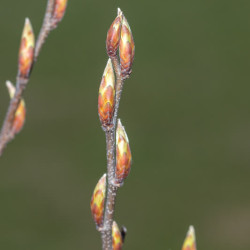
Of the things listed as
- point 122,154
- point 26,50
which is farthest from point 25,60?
point 122,154

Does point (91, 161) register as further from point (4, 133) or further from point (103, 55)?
point (4, 133)

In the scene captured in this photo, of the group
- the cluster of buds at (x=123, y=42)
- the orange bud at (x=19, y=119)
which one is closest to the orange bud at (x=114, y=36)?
the cluster of buds at (x=123, y=42)

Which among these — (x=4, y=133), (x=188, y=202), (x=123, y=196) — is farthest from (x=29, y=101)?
(x=4, y=133)

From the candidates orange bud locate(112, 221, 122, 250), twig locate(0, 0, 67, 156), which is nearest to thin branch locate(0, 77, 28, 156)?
twig locate(0, 0, 67, 156)

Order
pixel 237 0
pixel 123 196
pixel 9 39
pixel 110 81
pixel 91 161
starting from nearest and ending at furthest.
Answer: pixel 110 81
pixel 123 196
pixel 91 161
pixel 9 39
pixel 237 0

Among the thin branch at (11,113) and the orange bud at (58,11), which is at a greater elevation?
the orange bud at (58,11)

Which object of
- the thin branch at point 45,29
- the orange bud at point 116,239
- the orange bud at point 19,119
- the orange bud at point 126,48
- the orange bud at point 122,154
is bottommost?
the orange bud at point 116,239

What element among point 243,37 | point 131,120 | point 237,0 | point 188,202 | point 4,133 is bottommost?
point 188,202

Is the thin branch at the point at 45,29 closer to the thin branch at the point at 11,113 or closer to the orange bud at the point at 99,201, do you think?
the thin branch at the point at 11,113
